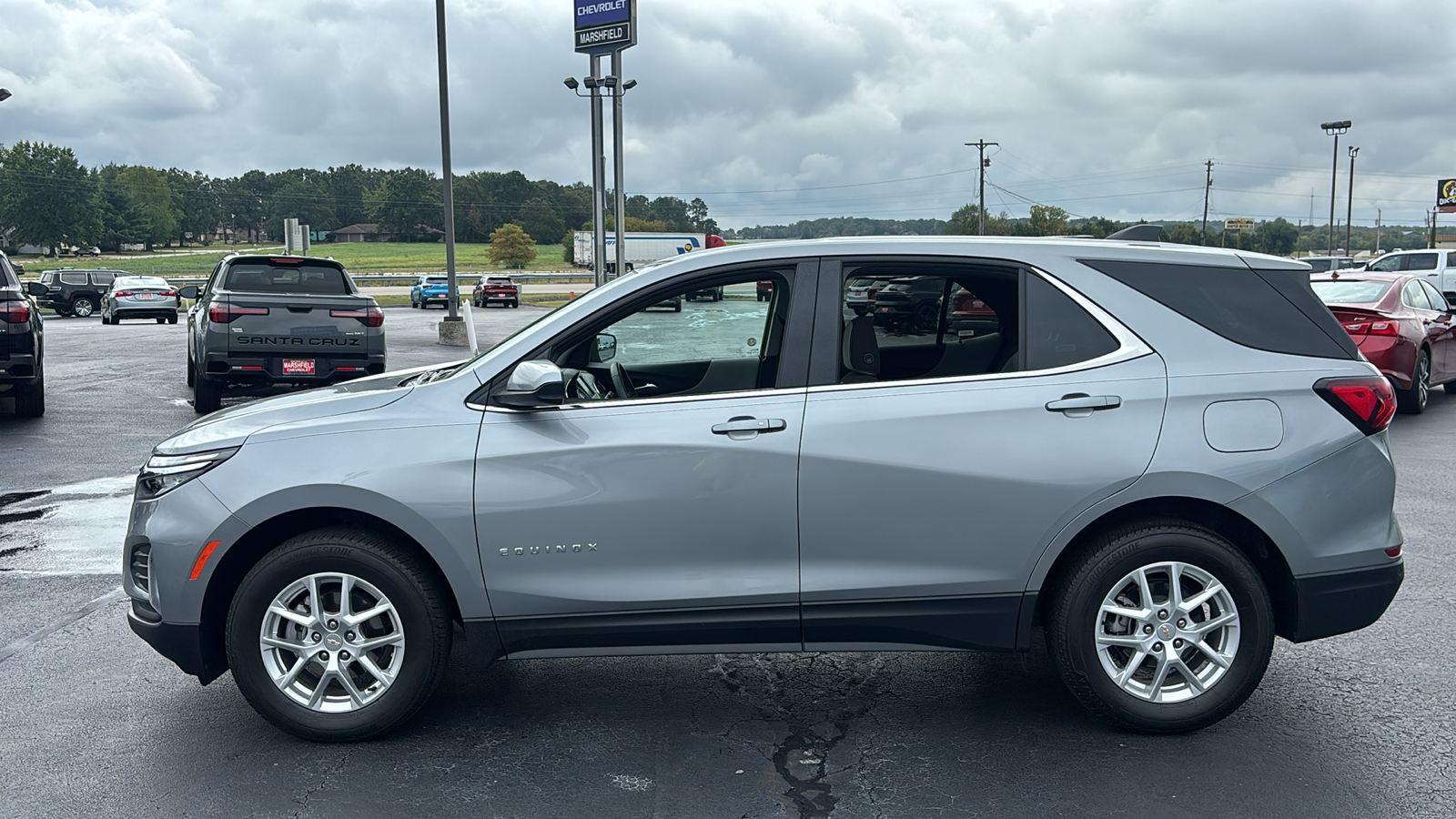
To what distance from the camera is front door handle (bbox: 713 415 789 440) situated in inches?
157

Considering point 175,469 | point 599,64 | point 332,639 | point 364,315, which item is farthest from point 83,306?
point 332,639

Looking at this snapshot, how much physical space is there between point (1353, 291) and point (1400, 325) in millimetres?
1050

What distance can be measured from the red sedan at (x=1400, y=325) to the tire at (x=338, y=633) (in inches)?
439

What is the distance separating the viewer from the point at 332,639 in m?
4.10

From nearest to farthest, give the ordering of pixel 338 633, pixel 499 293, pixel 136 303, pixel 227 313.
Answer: pixel 338 633, pixel 227 313, pixel 136 303, pixel 499 293

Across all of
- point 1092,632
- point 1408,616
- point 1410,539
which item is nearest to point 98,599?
point 1092,632

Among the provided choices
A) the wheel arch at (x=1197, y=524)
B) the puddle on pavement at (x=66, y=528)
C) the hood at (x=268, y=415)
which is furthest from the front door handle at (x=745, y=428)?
the puddle on pavement at (x=66, y=528)

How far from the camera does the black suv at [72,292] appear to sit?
43562 mm

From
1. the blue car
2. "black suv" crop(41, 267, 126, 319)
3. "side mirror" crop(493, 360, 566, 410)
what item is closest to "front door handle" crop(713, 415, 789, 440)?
"side mirror" crop(493, 360, 566, 410)

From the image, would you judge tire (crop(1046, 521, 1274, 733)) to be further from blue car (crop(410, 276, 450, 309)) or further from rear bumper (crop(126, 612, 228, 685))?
blue car (crop(410, 276, 450, 309))

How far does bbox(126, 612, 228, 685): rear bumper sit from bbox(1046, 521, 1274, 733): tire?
119 inches

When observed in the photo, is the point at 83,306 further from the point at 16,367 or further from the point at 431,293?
the point at 16,367

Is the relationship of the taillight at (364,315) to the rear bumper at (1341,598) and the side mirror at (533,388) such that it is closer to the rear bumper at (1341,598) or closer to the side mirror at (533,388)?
the side mirror at (533,388)

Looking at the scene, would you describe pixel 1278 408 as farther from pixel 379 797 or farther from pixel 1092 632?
pixel 379 797
